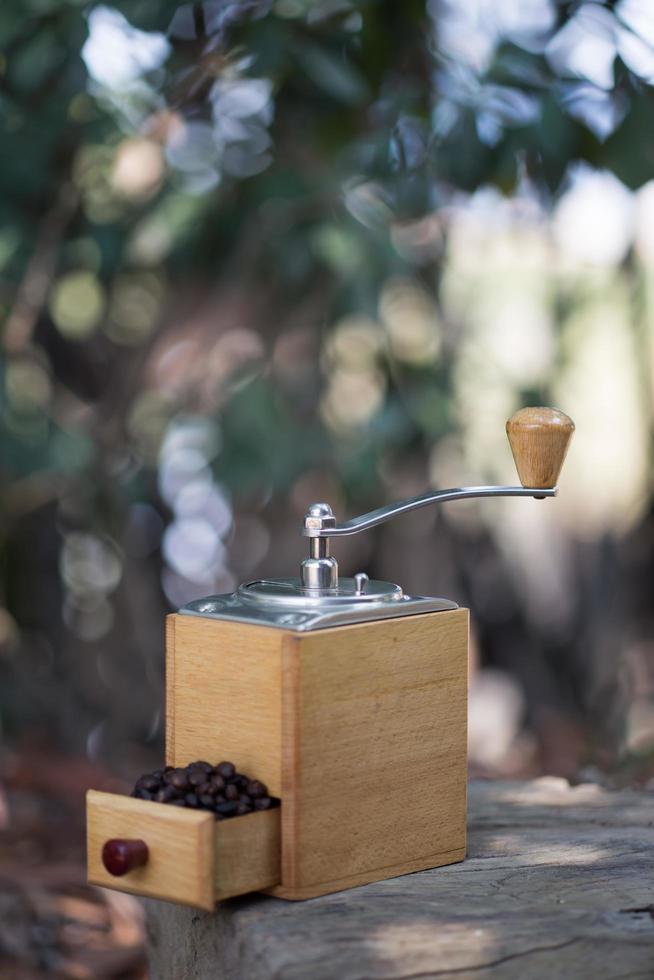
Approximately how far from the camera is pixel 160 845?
1194 millimetres

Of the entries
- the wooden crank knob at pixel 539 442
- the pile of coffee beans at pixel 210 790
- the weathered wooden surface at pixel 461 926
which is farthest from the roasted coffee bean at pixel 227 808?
the wooden crank knob at pixel 539 442

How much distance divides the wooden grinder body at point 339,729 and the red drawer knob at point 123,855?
0.47ft

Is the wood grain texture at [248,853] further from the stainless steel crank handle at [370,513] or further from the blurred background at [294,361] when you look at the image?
the blurred background at [294,361]

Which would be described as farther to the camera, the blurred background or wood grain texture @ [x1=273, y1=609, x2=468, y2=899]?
the blurred background

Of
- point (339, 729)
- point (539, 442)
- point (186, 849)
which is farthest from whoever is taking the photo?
point (539, 442)

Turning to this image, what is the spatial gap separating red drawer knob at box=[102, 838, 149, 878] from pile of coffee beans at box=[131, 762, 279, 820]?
0.17 ft

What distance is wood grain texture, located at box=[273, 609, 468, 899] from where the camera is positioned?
1.24 metres

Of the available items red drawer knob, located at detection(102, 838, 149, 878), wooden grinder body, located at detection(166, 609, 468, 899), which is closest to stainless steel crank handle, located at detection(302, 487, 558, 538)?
wooden grinder body, located at detection(166, 609, 468, 899)

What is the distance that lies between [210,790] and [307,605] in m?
0.21

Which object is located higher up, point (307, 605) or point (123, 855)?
point (307, 605)

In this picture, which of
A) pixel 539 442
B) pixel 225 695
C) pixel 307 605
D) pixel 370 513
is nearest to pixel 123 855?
pixel 225 695

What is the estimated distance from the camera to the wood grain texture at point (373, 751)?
1238 millimetres

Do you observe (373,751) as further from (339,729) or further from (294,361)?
(294,361)

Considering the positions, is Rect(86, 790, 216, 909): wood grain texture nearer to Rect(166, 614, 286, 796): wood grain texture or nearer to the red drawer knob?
the red drawer knob
